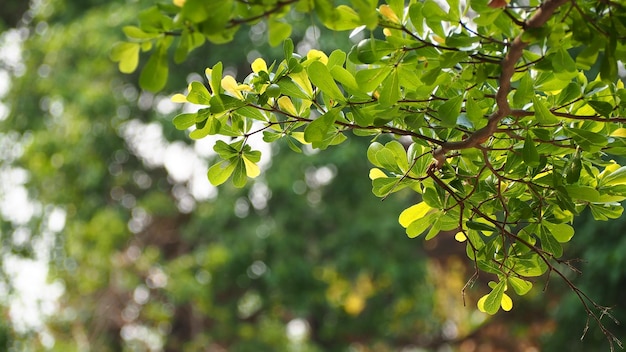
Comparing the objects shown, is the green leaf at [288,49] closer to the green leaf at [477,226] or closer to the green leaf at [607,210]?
the green leaf at [477,226]

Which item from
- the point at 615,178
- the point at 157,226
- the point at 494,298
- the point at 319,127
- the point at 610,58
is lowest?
the point at 157,226

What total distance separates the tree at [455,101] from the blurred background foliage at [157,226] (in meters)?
3.74

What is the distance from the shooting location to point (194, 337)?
5.62 metres

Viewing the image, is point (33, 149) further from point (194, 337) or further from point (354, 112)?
point (354, 112)

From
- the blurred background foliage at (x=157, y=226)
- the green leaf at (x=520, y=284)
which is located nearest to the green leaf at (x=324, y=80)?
the green leaf at (x=520, y=284)

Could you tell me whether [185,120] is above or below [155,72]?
below

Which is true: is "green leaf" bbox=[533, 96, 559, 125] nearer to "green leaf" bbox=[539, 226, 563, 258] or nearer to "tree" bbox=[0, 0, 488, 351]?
"green leaf" bbox=[539, 226, 563, 258]

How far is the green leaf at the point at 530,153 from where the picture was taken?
832 millimetres

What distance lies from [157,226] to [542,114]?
5.10m

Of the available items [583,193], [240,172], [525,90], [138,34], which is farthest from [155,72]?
[583,193]

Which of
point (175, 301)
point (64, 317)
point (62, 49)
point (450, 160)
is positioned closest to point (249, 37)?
point (62, 49)

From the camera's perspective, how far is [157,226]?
5711 millimetres

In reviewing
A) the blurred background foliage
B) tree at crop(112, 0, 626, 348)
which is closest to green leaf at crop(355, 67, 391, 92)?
tree at crop(112, 0, 626, 348)

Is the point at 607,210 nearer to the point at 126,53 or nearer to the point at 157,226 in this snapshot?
the point at 126,53
